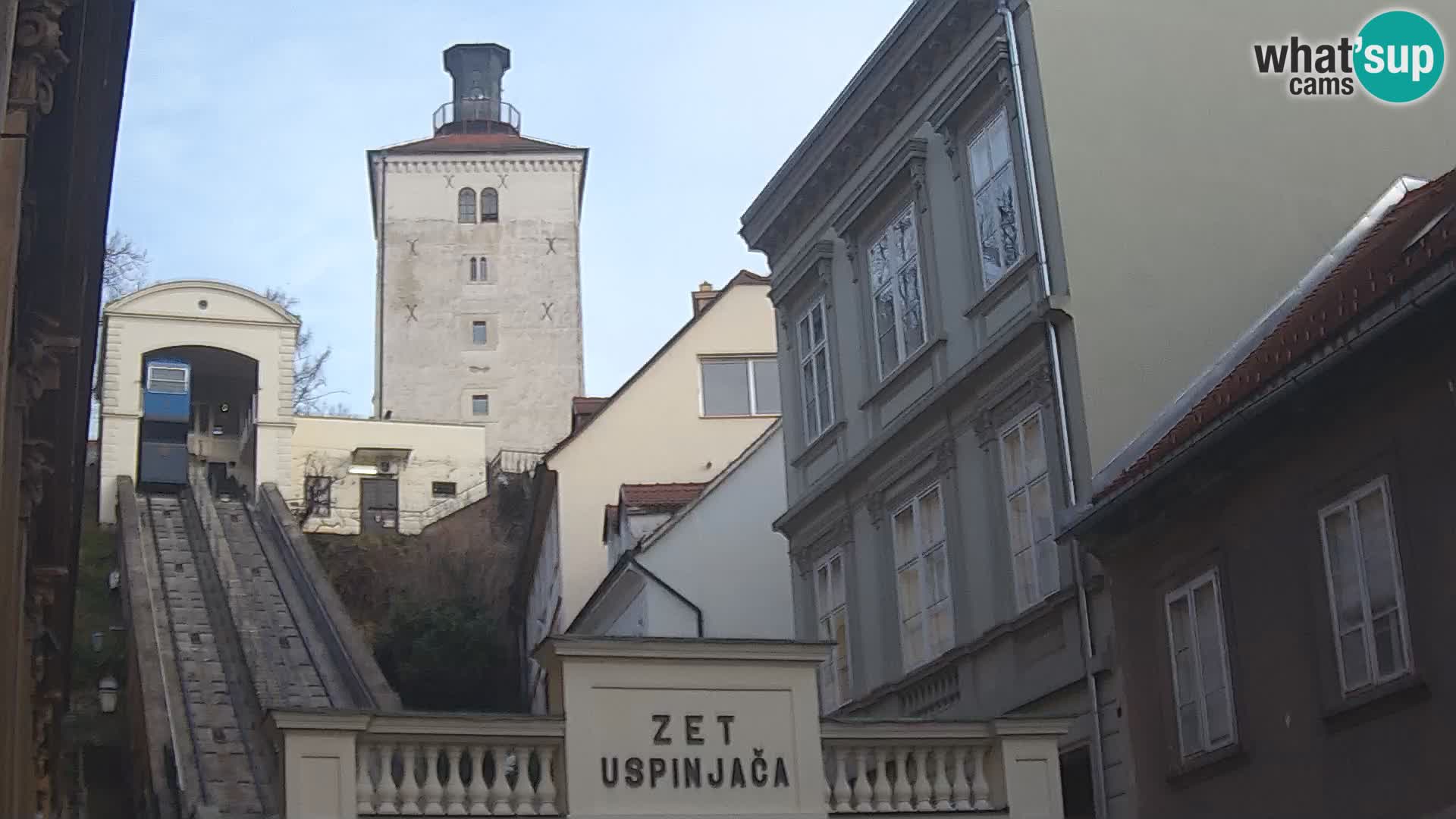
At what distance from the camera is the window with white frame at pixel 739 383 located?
39.2 meters

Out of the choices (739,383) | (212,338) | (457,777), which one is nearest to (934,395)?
(457,777)

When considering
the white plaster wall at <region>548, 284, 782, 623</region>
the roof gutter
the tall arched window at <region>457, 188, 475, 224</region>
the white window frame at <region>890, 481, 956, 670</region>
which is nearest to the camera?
the roof gutter

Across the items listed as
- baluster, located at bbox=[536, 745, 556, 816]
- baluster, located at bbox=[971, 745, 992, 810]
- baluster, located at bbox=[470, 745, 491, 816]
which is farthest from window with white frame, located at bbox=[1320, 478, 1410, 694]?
baluster, located at bbox=[470, 745, 491, 816]

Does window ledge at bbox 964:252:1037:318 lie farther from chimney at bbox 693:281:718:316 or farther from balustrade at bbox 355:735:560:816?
chimney at bbox 693:281:718:316

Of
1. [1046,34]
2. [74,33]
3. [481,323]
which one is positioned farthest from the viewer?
[481,323]

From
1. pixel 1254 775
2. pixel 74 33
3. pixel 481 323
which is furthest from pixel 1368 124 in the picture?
pixel 481 323

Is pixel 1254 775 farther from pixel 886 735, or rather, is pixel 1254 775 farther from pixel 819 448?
pixel 819 448

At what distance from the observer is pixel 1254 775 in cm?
1559

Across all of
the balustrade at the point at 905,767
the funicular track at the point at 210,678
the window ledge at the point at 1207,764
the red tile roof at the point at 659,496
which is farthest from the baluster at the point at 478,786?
the red tile roof at the point at 659,496

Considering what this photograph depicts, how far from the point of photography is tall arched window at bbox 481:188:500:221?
85.6 m

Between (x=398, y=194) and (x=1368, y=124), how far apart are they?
68295 mm

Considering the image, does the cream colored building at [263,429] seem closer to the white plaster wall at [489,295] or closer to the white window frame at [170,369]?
the white window frame at [170,369]

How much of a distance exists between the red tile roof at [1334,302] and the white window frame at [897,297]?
4.41 meters

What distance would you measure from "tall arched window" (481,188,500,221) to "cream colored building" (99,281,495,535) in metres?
18.6
